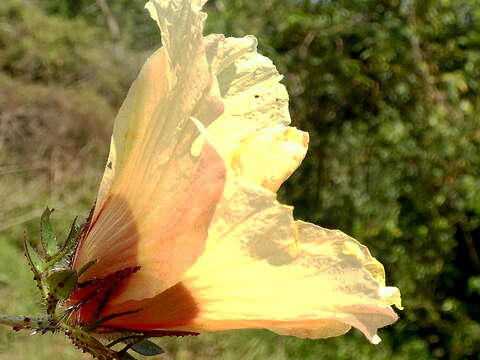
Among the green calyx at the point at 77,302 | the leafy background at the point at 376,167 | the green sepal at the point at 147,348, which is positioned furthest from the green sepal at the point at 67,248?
the leafy background at the point at 376,167

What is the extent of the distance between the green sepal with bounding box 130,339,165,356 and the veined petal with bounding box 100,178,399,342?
5cm

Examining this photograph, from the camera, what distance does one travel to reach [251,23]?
13.1 ft

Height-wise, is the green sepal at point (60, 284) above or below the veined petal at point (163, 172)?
below

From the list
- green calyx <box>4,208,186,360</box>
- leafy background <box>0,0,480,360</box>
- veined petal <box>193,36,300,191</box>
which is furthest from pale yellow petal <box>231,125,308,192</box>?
leafy background <box>0,0,480,360</box>

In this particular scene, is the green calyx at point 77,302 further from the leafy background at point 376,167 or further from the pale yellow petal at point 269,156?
the leafy background at point 376,167

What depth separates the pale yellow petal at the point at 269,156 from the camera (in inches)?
24.5

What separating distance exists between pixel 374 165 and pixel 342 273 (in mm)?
3131

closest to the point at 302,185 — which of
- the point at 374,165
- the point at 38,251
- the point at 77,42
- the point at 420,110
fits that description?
the point at 374,165

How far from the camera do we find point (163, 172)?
24.5 inches

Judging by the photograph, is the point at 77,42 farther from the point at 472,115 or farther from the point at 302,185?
the point at 472,115

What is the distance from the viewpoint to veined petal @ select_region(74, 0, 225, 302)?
59 cm

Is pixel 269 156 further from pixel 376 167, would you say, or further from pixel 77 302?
pixel 376 167

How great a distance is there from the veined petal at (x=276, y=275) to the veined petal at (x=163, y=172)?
24 millimetres

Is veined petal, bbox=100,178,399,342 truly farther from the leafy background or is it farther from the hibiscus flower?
the leafy background
